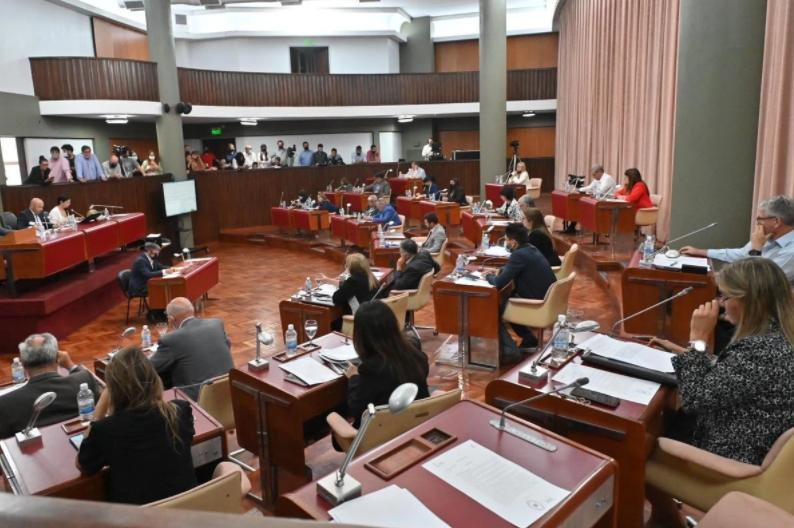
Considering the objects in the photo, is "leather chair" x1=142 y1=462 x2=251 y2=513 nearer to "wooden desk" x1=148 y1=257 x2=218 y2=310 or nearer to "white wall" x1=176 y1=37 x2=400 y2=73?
"wooden desk" x1=148 y1=257 x2=218 y2=310

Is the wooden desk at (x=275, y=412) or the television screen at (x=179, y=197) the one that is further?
the television screen at (x=179, y=197)

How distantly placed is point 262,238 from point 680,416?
38.3 feet

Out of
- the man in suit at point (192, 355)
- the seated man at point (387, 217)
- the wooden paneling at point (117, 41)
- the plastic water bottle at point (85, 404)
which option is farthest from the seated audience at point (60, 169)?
the plastic water bottle at point (85, 404)

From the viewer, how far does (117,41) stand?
1591cm

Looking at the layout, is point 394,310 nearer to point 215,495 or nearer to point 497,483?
point 215,495

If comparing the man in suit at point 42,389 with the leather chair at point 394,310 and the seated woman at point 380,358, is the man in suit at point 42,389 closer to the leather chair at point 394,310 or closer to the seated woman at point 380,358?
the seated woman at point 380,358

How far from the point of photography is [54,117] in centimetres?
1214

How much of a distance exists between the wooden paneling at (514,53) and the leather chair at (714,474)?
17152 millimetres

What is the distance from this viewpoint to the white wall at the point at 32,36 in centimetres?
1152

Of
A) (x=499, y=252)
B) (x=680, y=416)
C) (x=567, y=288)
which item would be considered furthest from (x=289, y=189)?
(x=680, y=416)

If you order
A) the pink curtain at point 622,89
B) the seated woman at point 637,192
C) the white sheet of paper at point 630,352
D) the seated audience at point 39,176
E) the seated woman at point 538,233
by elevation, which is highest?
the pink curtain at point 622,89

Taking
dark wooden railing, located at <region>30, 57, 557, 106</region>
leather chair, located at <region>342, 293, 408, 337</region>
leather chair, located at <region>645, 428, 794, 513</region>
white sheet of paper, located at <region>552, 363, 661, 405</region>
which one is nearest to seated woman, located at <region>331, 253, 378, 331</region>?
leather chair, located at <region>342, 293, 408, 337</region>

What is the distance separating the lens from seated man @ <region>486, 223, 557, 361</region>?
5.07m

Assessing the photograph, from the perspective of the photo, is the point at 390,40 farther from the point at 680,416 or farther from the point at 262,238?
the point at 680,416
